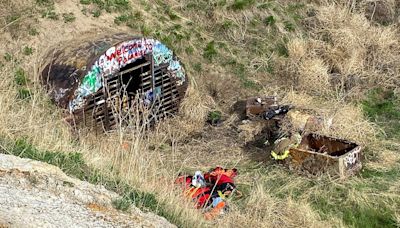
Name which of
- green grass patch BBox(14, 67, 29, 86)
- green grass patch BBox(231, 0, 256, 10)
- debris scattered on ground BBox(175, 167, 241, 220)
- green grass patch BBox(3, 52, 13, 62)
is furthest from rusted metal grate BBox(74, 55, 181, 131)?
green grass patch BBox(231, 0, 256, 10)

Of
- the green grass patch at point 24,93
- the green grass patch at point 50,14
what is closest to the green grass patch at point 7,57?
the green grass patch at point 24,93

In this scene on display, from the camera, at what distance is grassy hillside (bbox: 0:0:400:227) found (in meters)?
6.25

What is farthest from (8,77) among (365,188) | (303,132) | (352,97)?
(352,97)

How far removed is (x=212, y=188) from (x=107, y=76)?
262 centimetres

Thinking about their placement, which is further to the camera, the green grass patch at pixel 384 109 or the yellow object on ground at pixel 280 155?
the green grass patch at pixel 384 109

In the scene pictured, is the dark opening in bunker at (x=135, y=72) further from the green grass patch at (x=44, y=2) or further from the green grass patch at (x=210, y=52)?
the green grass patch at (x=210, y=52)

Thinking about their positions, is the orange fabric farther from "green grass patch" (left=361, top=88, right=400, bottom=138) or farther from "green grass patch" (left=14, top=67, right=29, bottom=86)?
"green grass patch" (left=361, top=88, right=400, bottom=138)

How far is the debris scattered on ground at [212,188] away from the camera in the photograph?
7.46 m

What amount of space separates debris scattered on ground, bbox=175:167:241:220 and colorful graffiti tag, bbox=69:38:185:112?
2.10 m

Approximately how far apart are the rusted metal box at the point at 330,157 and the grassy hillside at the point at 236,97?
0.22 meters

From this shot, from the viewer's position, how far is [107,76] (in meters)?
9.72

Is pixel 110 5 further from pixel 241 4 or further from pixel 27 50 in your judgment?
pixel 241 4

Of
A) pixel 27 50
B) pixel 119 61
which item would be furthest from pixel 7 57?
pixel 119 61

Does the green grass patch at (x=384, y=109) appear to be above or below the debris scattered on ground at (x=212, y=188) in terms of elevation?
above
